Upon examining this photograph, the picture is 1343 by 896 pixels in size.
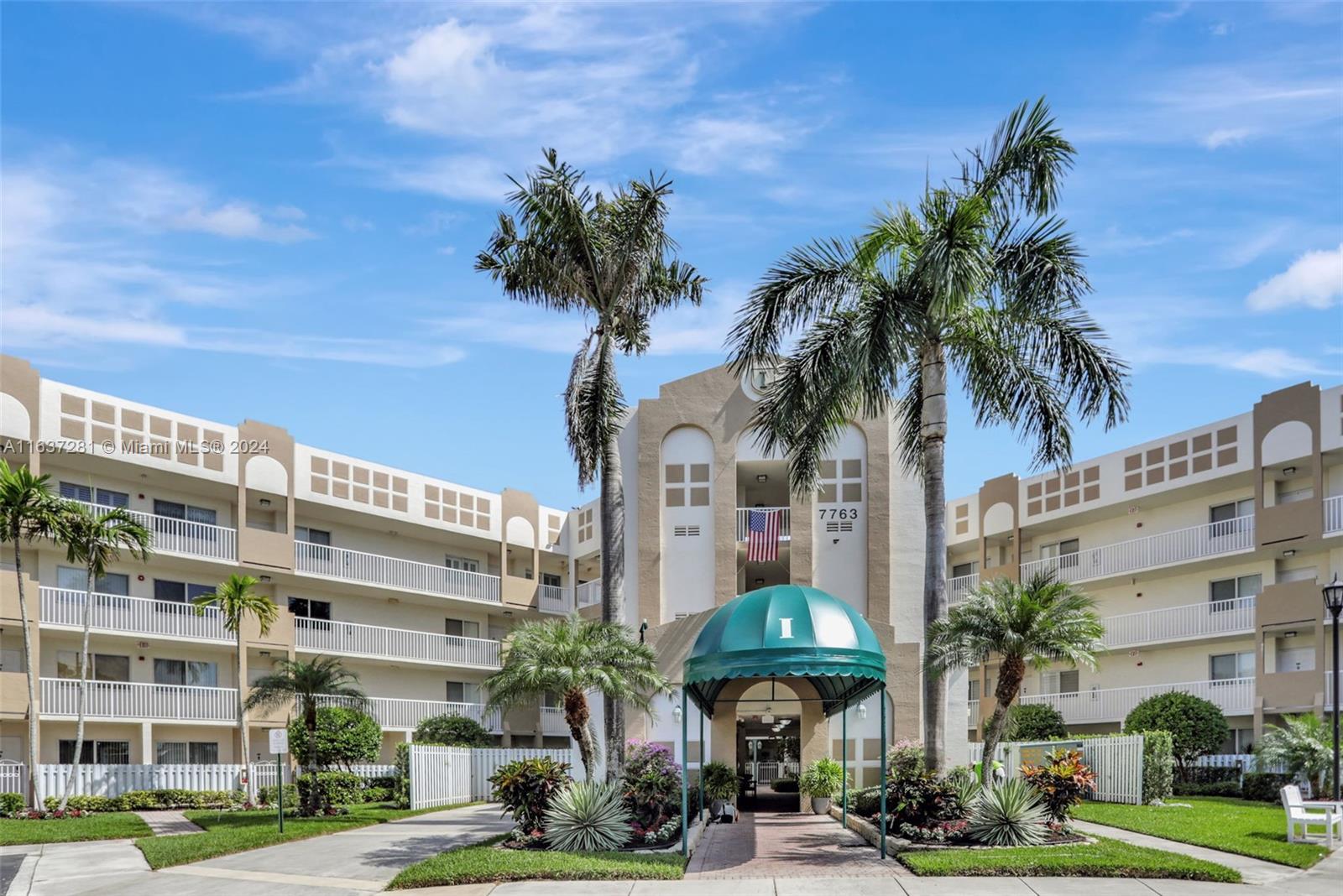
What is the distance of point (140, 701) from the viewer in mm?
36906

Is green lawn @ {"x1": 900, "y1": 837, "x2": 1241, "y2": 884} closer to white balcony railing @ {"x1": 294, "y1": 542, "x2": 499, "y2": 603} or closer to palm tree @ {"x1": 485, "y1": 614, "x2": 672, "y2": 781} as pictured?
palm tree @ {"x1": 485, "y1": 614, "x2": 672, "y2": 781}

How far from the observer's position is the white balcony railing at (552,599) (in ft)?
169

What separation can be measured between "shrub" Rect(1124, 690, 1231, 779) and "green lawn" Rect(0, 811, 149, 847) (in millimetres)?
26046

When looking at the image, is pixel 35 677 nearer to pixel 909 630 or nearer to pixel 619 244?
pixel 619 244

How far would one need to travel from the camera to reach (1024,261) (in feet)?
77.3

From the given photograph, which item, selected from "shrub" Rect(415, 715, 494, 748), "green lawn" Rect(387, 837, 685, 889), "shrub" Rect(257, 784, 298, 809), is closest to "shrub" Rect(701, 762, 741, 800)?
"green lawn" Rect(387, 837, 685, 889)

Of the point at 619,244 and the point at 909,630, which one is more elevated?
the point at 619,244

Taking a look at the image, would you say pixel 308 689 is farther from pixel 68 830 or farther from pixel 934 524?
pixel 934 524

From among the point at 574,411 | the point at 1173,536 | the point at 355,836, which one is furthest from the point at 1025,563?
the point at 355,836

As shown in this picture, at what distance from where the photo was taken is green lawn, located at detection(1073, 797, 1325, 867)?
18672 millimetres

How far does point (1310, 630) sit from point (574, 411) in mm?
24058

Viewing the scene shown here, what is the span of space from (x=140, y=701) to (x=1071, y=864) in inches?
1137

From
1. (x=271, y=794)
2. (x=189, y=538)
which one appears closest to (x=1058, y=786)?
(x=271, y=794)

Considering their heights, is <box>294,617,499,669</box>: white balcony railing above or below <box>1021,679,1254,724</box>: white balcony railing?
above
